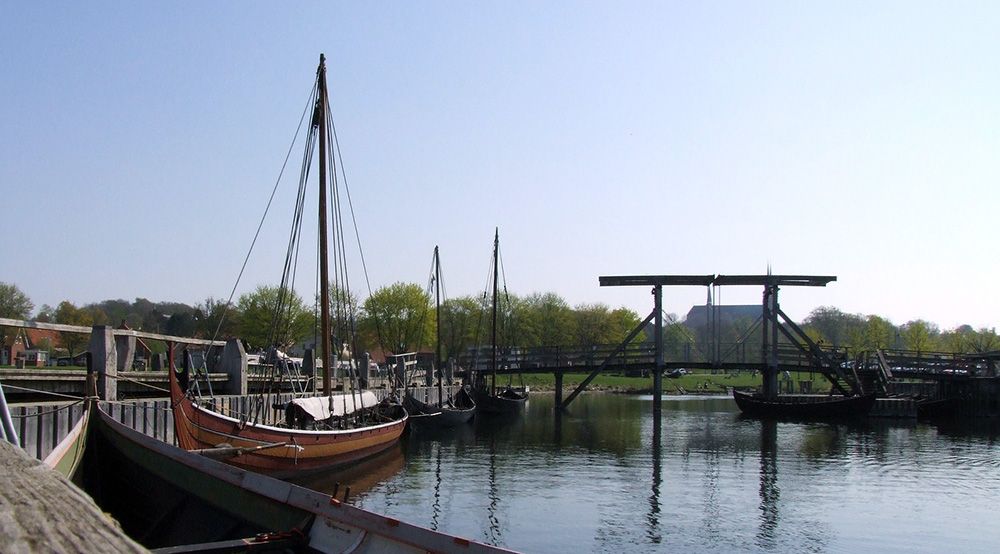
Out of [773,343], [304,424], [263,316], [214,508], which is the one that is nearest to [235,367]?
[304,424]

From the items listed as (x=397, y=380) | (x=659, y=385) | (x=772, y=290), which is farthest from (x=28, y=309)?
(x=772, y=290)

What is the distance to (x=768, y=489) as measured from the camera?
82.2 feet

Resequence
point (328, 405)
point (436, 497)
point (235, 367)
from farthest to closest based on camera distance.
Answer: point (328, 405) → point (235, 367) → point (436, 497)

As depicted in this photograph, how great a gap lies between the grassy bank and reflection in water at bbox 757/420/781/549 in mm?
51301

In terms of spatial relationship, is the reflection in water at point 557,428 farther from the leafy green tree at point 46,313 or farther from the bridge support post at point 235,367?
the leafy green tree at point 46,313

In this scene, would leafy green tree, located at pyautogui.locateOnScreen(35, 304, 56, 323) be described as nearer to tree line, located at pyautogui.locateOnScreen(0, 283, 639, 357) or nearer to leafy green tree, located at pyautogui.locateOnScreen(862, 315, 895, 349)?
tree line, located at pyautogui.locateOnScreen(0, 283, 639, 357)

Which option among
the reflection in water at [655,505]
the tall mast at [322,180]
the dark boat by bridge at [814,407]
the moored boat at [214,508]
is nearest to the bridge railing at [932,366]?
the dark boat by bridge at [814,407]

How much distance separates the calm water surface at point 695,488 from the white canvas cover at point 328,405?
1933 mm

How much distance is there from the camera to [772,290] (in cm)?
5181

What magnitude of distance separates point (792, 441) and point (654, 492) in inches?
672

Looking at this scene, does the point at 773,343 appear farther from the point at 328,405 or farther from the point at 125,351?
the point at 125,351

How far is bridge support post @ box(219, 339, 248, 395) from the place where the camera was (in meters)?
25.9

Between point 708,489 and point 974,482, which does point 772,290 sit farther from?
point 708,489

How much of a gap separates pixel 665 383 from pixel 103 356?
88.1m
